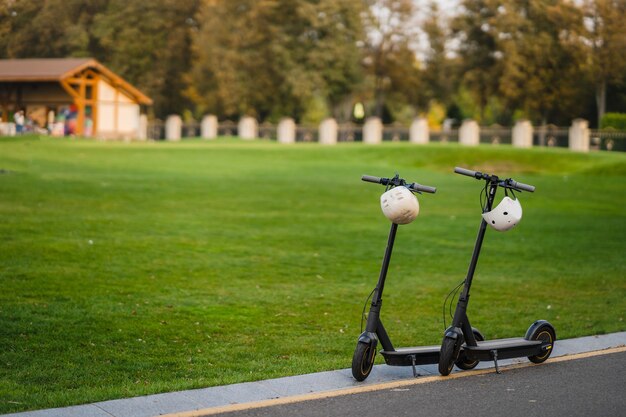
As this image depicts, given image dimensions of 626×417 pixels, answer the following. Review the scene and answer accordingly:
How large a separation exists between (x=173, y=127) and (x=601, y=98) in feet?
69.8

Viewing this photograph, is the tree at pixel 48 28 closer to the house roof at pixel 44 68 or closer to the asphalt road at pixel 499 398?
the house roof at pixel 44 68

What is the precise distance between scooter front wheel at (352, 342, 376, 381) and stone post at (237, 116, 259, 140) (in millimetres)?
55612

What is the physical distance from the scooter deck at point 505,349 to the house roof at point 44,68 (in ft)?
61.2

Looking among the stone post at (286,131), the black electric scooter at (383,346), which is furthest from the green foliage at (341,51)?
the black electric scooter at (383,346)

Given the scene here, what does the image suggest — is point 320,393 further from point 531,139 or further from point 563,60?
point 531,139

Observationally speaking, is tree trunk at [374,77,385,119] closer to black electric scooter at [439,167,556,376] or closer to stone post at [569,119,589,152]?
stone post at [569,119,589,152]

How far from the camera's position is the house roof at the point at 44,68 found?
79.3 feet

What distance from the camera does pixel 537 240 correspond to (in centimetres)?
1866

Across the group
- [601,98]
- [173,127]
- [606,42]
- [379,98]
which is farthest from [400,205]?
[379,98]

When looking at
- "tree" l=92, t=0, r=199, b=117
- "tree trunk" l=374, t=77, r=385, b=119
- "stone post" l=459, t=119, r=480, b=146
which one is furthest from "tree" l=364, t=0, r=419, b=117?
"tree" l=92, t=0, r=199, b=117

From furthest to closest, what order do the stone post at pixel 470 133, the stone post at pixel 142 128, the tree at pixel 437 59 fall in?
the tree at pixel 437 59, the stone post at pixel 470 133, the stone post at pixel 142 128

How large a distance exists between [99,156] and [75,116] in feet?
11.4

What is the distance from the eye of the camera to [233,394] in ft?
23.4

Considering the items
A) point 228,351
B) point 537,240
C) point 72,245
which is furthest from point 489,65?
point 228,351
